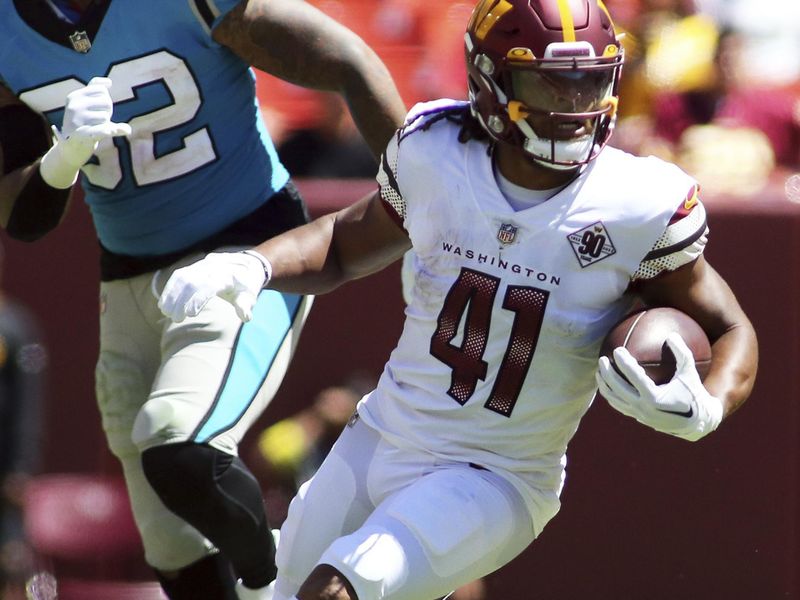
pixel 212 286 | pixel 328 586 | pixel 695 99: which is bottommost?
pixel 695 99

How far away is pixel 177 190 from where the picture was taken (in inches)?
157

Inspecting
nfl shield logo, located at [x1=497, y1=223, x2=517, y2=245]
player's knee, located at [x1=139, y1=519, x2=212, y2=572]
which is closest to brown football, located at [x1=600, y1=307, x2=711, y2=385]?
nfl shield logo, located at [x1=497, y1=223, x2=517, y2=245]

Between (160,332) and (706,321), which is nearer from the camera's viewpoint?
(706,321)

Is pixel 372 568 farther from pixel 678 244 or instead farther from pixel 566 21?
pixel 566 21

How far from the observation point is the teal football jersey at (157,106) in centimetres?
385

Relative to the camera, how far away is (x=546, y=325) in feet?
10.2

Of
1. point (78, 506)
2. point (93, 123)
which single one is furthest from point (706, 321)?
point (78, 506)

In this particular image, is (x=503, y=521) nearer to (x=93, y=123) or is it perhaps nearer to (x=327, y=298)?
(x=93, y=123)

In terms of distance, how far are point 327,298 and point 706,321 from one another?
260 centimetres

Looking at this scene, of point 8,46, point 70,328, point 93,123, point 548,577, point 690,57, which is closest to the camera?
point 93,123

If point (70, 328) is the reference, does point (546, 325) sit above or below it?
→ above

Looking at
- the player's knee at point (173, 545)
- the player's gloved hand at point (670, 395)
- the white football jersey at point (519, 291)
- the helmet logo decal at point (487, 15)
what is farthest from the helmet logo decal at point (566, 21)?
the player's knee at point (173, 545)

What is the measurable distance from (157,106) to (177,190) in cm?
24

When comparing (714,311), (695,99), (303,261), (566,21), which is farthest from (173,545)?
(695,99)
